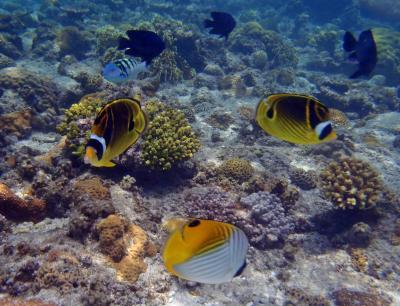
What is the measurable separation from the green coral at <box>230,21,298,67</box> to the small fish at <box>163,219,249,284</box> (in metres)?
17.4

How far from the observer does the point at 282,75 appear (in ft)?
51.6

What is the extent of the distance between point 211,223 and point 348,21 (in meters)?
32.2

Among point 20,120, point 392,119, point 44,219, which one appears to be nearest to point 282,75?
point 392,119

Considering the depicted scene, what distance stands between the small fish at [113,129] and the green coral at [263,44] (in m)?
17.2

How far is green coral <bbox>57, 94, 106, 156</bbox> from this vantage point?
19.9 ft

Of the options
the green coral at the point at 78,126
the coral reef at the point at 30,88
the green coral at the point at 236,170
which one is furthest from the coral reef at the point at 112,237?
the coral reef at the point at 30,88

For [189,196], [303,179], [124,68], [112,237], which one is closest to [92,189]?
[112,237]

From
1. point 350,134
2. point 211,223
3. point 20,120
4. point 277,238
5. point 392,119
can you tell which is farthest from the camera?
point 392,119

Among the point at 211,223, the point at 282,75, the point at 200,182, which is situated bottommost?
the point at 282,75

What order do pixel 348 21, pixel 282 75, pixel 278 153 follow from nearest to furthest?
1. pixel 278 153
2. pixel 282 75
3. pixel 348 21

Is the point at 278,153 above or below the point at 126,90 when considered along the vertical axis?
below

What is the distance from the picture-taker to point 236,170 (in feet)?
23.3

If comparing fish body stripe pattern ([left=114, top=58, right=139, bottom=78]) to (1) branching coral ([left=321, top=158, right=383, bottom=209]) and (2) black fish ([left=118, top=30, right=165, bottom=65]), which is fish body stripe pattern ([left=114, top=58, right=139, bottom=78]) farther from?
(1) branching coral ([left=321, top=158, right=383, bottom=209])

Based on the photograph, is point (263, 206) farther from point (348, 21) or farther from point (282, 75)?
point (348, 21)
